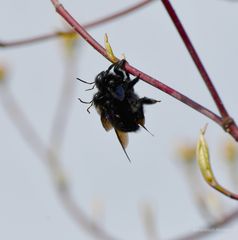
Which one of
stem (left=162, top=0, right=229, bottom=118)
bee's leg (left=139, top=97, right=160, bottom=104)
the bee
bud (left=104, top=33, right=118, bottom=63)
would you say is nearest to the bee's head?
the bee

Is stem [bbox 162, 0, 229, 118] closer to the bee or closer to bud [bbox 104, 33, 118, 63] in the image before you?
bud [bbox 104, 33, 118, 63]

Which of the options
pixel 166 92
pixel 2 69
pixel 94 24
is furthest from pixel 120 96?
pixel 2 69

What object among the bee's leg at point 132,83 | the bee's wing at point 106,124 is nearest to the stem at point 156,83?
the bee's leg at point 132,83

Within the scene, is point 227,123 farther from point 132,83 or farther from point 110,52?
point 132,83

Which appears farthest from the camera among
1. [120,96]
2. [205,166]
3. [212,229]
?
[212,229]

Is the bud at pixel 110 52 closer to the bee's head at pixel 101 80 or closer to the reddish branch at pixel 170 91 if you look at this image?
the reddish branch at pixel 170 91

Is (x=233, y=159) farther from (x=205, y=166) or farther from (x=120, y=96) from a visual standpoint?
(x=205, y=166)

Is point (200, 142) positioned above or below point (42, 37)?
below
